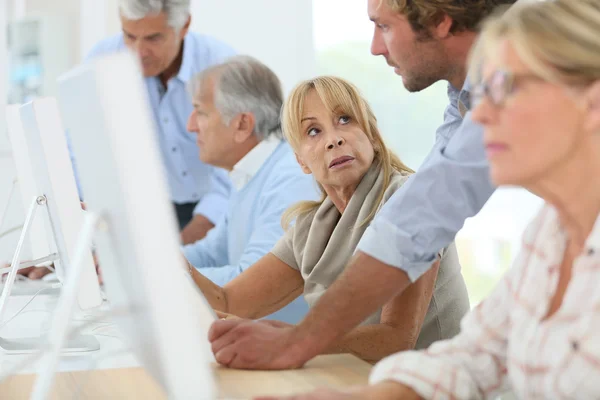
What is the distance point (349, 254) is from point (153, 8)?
172 cm

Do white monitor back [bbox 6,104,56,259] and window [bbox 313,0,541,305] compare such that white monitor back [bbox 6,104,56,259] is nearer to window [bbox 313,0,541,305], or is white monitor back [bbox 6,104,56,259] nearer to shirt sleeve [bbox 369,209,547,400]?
shirt sleeve [bbox 369,209,547,400]

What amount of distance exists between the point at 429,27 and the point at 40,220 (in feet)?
3.09

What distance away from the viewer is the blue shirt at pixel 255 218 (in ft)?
7.59

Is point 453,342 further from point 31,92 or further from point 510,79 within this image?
point 31,92

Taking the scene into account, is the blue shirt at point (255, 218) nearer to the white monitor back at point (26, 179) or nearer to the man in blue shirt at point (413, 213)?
the white monitor back at point (26, 179)

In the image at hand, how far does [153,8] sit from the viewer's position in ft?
10.2

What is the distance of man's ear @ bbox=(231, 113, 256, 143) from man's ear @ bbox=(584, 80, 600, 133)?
6.06 feet

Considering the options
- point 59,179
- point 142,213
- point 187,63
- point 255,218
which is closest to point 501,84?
point 142,213

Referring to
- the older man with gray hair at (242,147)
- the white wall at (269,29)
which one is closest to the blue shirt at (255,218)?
the older man with gray hair at (242,147)

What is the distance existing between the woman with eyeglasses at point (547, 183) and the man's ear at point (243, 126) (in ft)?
5.64

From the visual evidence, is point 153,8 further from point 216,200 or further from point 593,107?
point 593,107

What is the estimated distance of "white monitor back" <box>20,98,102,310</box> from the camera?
4.24 feet

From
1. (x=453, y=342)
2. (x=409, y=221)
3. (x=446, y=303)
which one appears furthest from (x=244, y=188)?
(x=453, y=342)

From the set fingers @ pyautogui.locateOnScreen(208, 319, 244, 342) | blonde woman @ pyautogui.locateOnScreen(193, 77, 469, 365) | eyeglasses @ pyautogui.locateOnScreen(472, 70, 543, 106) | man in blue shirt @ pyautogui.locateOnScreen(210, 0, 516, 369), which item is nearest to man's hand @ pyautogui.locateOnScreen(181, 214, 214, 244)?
blonde woman @ pyautogui.locateOnScreen(193, 77, 469, 365)
